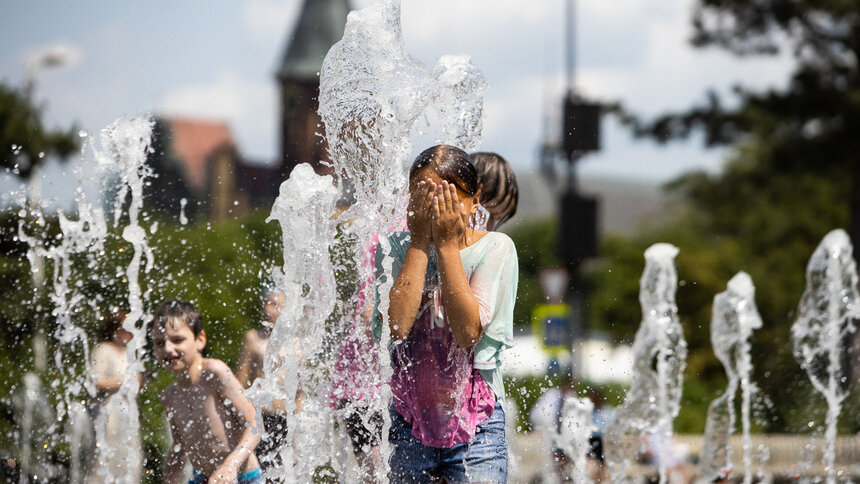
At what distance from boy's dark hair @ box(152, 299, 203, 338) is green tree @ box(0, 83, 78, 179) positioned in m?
11.3

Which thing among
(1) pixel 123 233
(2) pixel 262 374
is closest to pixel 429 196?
(2) pixel 262 374

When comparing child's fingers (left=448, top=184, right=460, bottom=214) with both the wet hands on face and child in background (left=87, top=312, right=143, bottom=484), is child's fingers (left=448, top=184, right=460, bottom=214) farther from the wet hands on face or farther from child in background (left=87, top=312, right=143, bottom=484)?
child in background (left=87, top=312, right=143, bottom=484)

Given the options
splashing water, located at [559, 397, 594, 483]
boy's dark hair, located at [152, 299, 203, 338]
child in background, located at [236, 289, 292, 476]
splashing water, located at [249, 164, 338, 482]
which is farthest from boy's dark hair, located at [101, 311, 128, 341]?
splashing water, located at [559, 397, 594, 483]

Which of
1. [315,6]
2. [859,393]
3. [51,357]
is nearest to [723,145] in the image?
[859,393]

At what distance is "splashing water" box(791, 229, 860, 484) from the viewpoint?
271 inches

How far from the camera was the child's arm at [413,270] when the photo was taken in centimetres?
267

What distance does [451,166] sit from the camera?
2740 mm

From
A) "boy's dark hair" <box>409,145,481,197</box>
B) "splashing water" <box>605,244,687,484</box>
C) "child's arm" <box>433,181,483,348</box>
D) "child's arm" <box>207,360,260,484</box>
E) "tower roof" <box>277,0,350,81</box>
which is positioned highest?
"tower roof" <box>277,0,350,81</box>

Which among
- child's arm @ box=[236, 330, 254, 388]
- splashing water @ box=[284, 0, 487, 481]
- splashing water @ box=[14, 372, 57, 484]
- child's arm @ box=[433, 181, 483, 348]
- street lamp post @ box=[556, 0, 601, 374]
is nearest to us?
child's arm @ box=[433, 181, 483, 348]

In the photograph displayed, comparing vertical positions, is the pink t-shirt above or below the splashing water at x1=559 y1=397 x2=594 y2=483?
above

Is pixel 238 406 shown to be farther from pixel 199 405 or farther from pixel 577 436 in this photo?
pixel 577 436

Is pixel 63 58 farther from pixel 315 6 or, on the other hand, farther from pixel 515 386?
pixel 315 6

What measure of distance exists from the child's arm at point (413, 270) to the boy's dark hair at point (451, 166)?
0.08 metres

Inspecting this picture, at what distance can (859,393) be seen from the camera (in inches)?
298
